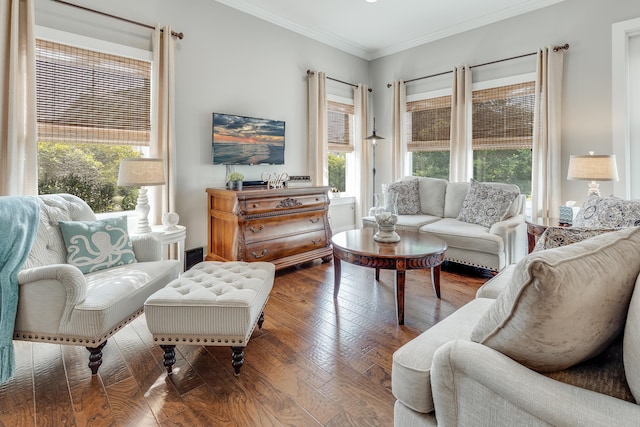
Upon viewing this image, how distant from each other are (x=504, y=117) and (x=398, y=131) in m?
1.46

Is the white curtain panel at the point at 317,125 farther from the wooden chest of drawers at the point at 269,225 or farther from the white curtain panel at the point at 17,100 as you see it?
the white curtain panel at the point at 17,100

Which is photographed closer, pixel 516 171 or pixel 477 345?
pixel 477 345

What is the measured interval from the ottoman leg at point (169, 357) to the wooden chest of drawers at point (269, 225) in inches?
60.2

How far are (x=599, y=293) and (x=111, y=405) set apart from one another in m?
1.97

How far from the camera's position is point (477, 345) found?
98cm

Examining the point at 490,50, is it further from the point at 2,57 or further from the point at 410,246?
the point at 2,57

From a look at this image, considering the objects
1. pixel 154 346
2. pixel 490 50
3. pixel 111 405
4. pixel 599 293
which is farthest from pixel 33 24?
pixel 490 50

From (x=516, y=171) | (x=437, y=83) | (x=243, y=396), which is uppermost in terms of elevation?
(x=437, y=83)

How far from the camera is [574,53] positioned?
3.81m

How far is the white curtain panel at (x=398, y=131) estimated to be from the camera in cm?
529

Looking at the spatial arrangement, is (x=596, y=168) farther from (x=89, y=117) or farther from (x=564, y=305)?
(x=89, y=117)

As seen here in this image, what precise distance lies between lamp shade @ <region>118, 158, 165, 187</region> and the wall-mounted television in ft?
3.37

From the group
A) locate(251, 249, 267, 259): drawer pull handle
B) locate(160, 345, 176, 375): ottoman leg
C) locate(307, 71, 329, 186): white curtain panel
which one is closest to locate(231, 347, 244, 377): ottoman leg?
locate(160, 345, 176, 375): ottoman leg

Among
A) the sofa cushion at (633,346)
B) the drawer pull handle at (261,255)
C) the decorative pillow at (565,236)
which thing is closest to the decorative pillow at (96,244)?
the drawer pull handle at (261,255)
